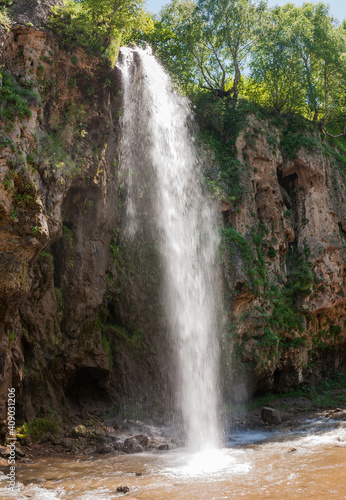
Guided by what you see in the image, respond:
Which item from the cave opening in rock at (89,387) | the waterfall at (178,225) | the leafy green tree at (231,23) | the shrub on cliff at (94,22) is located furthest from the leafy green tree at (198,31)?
the cave opening in rock at (89,387)

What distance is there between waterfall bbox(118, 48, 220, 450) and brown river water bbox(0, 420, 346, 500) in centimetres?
370

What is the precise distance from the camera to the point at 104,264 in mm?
13773

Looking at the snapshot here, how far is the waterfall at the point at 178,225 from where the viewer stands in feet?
48.2

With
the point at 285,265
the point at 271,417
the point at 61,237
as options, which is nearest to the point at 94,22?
the point at 61,237

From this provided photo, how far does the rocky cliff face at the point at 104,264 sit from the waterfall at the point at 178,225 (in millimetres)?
670

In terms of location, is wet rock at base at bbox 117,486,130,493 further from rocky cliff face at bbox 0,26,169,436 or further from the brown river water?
rocky cliff face at bbox 0,26,169,436

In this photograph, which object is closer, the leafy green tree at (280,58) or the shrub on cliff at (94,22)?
the shrub on cliff at (94,22)

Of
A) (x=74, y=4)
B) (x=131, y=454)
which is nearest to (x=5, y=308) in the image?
(x=131, y=454)

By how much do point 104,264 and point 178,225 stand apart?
4.09 metres

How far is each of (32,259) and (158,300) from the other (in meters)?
5.85

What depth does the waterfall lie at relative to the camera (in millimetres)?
14703

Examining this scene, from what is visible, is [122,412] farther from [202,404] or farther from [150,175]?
[150,175]

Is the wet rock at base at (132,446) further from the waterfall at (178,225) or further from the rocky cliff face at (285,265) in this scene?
the rocky cliff face at (285,265)

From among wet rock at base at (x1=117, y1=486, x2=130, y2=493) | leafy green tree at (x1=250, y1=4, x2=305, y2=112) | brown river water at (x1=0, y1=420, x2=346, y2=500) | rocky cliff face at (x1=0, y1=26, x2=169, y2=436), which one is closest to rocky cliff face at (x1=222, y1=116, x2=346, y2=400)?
leafy green tree at (x1=250, y1=4, x2=305, y2=112)
